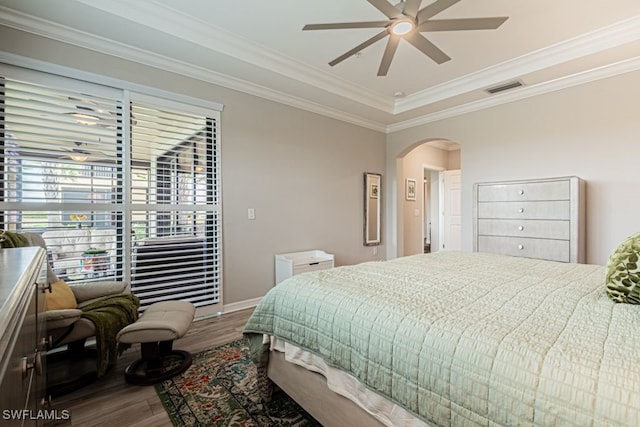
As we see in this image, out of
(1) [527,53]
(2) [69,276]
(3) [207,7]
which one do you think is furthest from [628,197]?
(2) [69,276]

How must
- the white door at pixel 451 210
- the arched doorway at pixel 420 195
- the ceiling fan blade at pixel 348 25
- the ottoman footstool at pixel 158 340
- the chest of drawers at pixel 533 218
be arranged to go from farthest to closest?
the white door at pixel 451 210 < the arched doorway at pixel 420 195 < the chest of drawers at pixel 533 218 < the ceiling fan blade at pixel 348 25 < the ottoman footstool at pixel 158 340

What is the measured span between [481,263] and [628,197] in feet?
6.96

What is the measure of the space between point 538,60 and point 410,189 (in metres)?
3.01

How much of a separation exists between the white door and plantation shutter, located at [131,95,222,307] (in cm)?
509

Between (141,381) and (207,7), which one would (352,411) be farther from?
(207,7)

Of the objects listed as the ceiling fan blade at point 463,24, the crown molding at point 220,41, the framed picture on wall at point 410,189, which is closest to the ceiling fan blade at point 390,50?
the ceiling fan blade at point 463,24

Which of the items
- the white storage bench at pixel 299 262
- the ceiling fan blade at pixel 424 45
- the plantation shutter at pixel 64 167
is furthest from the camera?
the white storage bench at pixel 299 262

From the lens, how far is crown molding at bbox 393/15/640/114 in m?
2.60

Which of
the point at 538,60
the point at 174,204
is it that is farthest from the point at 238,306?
the point at 538,60

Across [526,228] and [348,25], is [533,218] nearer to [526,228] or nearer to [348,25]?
[526,228]

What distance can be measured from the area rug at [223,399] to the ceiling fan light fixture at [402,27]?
2.50 metres

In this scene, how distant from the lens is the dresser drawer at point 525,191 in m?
2.95

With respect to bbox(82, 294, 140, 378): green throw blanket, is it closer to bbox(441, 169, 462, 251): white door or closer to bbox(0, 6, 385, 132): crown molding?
bbox(0, 6, 385, 132): crown molding

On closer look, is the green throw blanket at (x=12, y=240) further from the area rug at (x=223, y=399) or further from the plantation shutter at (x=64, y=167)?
the area rug at (x=223, y=399)
